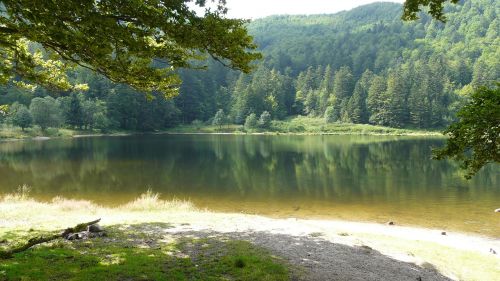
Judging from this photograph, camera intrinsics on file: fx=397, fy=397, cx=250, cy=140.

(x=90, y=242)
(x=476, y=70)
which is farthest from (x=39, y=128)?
(x=476, y=70)

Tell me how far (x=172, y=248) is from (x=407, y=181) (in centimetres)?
3412

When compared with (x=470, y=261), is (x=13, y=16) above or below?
above

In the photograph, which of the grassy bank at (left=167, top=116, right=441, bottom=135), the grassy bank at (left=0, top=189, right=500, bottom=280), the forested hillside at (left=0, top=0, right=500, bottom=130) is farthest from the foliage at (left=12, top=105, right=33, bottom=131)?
the grassy bank at (left=0, top=189, right=500, bottom=280)

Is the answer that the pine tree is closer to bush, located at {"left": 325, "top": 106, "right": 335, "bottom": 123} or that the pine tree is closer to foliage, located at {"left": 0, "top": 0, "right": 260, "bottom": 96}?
bush, located at {"left": 325, "top": 106, "right": 335, "bottom": 123}

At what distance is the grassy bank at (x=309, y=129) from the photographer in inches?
5517

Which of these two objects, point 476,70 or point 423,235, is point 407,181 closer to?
point 423,235

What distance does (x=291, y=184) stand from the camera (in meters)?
39.5

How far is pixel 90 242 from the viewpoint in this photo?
12727mm

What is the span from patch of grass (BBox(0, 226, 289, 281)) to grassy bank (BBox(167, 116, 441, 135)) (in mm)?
133691

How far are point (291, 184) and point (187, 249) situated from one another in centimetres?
2736

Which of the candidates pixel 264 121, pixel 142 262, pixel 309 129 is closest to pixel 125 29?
pixel 142 262

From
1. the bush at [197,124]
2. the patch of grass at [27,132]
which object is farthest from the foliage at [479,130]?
the bush at [197,124]

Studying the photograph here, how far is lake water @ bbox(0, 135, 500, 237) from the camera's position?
2803cm

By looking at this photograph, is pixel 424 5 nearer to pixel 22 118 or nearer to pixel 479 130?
pixel 479 130
